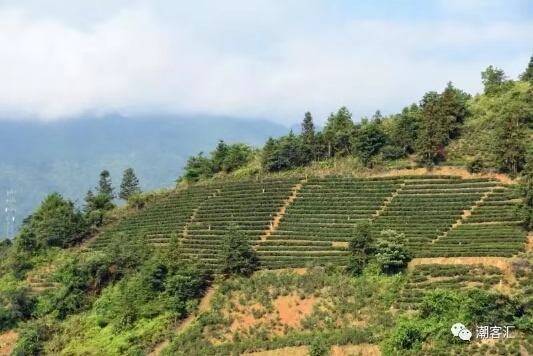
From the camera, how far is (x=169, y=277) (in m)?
49.2

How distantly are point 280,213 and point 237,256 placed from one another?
30.0 feet

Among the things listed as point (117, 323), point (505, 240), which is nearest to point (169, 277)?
point (117, 323)

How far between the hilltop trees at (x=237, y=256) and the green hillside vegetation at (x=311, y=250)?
120mm

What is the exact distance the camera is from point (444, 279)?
43.0 meters

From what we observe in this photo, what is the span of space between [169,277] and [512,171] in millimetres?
29014

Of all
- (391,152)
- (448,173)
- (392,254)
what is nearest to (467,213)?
(448,173)

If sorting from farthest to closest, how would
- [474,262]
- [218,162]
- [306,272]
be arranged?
[218,162] < [306,272] < [474,262]

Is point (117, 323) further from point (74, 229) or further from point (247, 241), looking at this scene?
point (74, 229)

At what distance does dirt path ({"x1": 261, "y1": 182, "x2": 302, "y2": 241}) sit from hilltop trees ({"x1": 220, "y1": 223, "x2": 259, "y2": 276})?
4.48m

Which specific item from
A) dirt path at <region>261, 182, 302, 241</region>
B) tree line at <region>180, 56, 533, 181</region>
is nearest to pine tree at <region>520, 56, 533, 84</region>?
tree line at <region>180, 56, 533, 181</region>

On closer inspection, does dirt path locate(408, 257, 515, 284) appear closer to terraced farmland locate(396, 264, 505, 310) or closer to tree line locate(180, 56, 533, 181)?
terraced farmland locate(396, 264, 505, 310)

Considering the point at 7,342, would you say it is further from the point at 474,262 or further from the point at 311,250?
the point at 474,262

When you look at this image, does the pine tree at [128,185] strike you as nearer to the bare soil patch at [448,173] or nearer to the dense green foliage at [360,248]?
the bare soil patch at [448,173]

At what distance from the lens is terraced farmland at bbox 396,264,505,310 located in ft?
136
